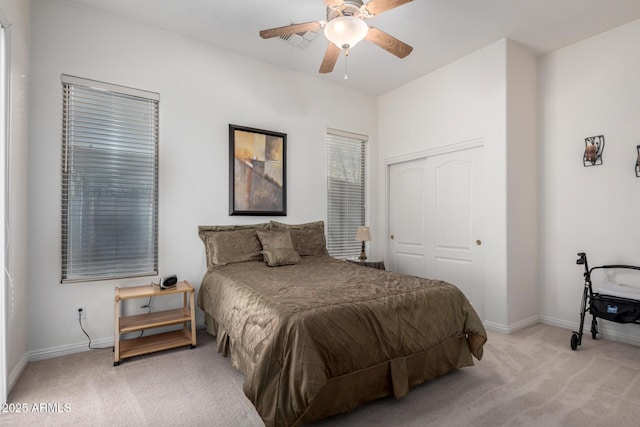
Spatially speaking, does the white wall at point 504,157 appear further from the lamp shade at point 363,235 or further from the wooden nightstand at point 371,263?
the lamp shade at point 363,235

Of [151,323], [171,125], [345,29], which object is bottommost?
[151,323]

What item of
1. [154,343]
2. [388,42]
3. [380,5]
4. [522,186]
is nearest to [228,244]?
[154,343]

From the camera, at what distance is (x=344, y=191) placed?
15.1 feet

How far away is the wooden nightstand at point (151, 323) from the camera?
8.46ft

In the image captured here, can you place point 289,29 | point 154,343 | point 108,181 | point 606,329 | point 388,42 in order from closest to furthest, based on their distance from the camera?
point 289,29 → point 388,42 → point 154,343 → point 108,181 → point 606,329

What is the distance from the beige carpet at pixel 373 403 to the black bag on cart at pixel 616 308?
1.10 ft

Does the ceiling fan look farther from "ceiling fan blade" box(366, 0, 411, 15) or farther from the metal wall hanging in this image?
the metal wall hanging

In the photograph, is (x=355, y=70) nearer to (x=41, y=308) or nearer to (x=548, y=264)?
(x=548, y=264)

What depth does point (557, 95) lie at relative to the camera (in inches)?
140

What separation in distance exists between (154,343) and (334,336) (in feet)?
6.26

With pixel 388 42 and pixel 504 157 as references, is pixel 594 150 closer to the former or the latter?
pixel 504 157

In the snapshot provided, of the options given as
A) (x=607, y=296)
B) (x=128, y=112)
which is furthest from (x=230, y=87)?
(x=607, y=296)

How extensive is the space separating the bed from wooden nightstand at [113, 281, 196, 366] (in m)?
0.30

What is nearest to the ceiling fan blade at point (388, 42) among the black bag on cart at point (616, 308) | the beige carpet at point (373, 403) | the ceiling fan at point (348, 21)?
the ceiling fan at point (348, 21)
